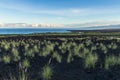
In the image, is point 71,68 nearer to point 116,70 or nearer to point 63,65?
point 63,65

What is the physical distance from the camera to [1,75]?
380 inches

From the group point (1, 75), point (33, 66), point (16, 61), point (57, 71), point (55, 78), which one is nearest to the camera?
point (55, 78)

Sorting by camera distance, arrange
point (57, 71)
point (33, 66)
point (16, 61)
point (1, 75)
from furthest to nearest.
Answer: point (16, 61)
point (33, 66)
point (57, 71)
point (1, 75)

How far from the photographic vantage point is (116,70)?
10086 millimetres

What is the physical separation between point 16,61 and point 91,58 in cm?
401

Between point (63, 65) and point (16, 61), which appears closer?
point (63, 65)

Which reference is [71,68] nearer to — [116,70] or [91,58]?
[91,58]

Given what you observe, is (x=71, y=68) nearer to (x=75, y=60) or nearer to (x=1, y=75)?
(x=75, y=60)

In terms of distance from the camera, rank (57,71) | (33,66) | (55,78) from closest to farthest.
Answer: (55,78)
(57,71)
(33,66)

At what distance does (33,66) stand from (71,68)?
1804 mm

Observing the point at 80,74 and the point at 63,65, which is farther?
the point at 63,65

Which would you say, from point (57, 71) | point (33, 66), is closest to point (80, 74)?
point (57, 71)

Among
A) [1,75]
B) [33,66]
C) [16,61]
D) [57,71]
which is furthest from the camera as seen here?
[16,61]

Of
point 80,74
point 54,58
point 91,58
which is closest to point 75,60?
point 54,58
